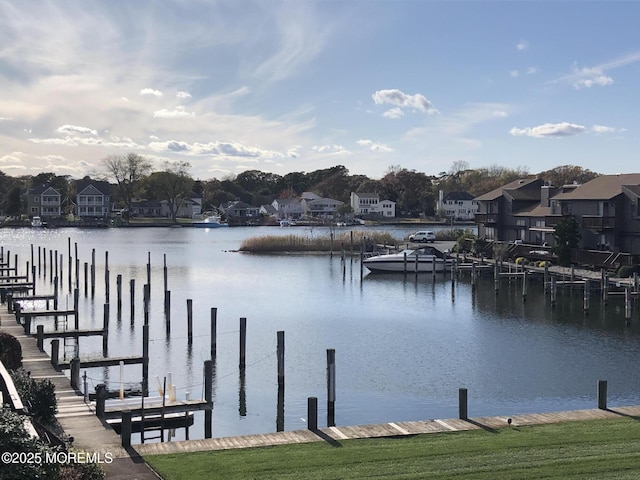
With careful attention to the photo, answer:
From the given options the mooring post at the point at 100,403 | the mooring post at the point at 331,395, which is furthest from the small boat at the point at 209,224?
the mooring post at the point at 100,403

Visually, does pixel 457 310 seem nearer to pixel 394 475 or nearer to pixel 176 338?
pixel 176 338

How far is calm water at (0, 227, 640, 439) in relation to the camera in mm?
26344

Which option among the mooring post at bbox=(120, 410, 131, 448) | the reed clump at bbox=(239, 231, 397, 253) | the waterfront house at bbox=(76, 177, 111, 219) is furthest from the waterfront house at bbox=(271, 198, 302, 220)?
the mooring post at bbox=(120, 410, 131, 448)

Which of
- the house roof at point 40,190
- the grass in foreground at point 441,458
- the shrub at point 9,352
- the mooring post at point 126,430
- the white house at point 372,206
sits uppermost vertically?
the house roof at point 40,190

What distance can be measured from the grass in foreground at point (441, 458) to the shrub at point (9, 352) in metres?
9.74

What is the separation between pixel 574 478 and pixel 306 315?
32.2 metres

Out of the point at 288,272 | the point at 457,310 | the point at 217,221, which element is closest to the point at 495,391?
the point at 457,310

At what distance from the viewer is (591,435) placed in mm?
17484

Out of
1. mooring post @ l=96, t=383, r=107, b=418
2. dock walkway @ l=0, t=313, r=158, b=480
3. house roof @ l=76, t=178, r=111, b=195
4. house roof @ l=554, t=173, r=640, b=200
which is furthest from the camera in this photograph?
house roof @ l=76, t=178, r=111, b=195

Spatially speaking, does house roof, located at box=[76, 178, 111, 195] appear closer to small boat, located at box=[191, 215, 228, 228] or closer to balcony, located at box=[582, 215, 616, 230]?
small boat, located at box=[191, 215, 228, 228]

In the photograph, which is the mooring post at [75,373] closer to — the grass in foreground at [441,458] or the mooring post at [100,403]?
the mooring post at [100,403]

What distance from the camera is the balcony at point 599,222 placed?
196ft

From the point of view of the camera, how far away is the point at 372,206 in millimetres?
179625

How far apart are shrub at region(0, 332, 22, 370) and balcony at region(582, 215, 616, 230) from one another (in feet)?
158
